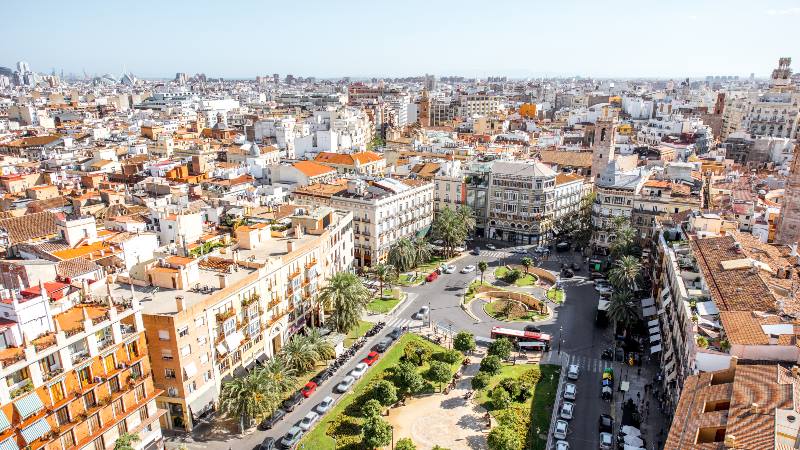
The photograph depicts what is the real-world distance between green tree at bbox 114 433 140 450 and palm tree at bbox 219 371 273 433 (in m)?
9.06

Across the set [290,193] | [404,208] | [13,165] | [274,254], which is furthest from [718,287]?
[13,165]

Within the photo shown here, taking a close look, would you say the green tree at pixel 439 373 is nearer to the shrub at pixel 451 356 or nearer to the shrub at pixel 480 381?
the shrub at pixel 480 381

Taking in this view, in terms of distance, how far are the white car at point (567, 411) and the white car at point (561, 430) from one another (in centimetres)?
201

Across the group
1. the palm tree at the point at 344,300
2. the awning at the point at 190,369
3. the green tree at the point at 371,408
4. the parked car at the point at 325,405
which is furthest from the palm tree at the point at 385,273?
the awning at the point at 190,369

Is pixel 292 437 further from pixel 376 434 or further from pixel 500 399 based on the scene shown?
pixel 500 399

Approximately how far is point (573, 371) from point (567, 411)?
9.37m

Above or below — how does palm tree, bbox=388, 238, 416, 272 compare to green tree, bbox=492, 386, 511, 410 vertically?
above

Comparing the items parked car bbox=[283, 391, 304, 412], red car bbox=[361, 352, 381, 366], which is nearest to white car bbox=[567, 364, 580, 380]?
red car bbox=[361, 352, 381, 366]

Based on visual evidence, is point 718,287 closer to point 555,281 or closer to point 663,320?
point 663,320

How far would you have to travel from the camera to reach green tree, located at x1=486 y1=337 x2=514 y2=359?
223 feet

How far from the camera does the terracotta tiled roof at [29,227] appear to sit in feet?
255

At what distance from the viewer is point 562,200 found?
12462 cm

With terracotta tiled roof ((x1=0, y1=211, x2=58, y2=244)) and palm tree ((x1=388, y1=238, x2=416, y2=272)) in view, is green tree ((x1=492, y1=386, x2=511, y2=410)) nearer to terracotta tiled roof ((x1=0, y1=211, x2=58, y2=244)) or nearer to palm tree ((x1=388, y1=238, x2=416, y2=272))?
palm tree ((x1=388, y1=238, x2=416, y2=272))

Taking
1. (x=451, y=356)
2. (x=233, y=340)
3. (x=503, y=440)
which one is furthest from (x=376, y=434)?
(x=233, y=340)
